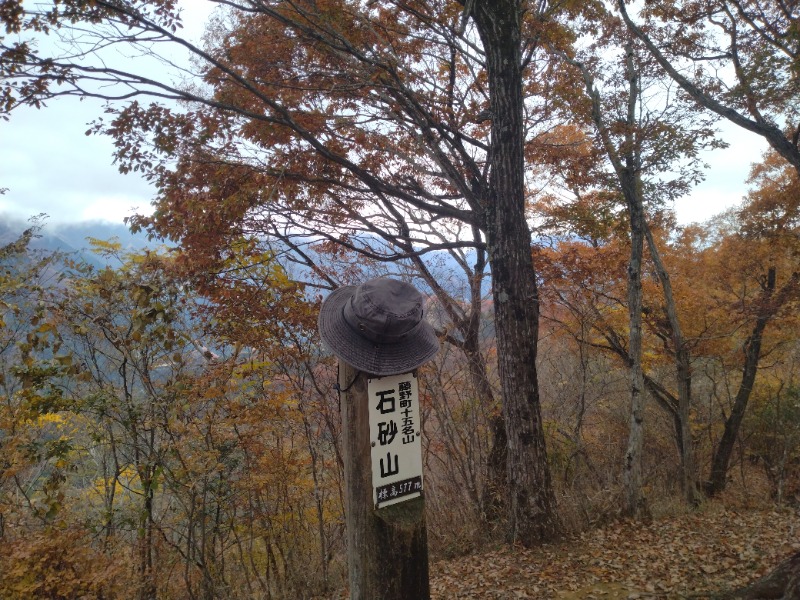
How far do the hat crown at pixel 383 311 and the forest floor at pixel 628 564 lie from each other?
11.7ft

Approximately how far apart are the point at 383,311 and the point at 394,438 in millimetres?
616

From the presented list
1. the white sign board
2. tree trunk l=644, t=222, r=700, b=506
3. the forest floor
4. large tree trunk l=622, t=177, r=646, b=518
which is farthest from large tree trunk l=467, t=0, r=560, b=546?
tree trunk l=644, t=222, r=700, b=506

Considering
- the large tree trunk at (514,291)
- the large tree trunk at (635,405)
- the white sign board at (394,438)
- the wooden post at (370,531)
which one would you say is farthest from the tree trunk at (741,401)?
the wooden post at (370,531)

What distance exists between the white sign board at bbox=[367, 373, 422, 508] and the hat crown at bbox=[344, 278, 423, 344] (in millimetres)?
224

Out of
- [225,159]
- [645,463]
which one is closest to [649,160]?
[225,159]

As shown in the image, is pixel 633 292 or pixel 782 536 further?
pixel 633 292

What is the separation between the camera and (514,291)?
5840 mm

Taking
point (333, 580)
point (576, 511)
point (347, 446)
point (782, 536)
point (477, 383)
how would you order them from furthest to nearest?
point (477, 383), point (333, 580), point (576, 511), point (782, 536), point (347, 446)

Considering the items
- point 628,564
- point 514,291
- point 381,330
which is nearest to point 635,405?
point 628,564

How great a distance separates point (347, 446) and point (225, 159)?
5.17 metres

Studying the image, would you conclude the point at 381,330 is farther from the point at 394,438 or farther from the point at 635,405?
the point at 635,405

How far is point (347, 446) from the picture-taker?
2.30 metres

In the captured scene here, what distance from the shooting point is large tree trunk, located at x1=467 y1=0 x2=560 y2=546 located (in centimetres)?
573

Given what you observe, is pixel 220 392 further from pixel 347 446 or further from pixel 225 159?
pixel 347 446
